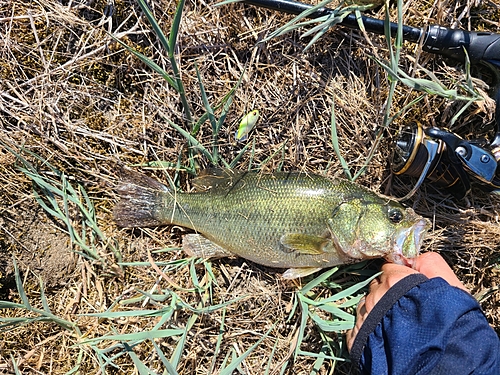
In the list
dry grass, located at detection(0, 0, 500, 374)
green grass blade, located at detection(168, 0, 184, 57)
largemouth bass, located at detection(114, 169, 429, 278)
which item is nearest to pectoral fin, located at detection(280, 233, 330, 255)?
largemouth bass, located at detection(114, 169, 429, 278)

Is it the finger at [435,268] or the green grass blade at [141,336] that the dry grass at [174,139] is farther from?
the green grass blade at [141,336]

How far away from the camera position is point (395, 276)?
2.93m

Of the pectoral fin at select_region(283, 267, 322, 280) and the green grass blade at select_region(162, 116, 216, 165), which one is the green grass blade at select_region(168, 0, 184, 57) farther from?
the pectoral fin at select_region(283, 267, 322, 280)

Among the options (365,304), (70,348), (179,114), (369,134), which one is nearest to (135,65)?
(179,114)

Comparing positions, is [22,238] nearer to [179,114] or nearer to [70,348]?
[70,348]

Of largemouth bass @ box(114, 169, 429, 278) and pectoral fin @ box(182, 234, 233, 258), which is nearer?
largemouth bass @ box(114, 169, 429, 278)

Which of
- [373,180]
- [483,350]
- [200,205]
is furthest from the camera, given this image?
[373,180]

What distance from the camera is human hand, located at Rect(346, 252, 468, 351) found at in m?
2.93

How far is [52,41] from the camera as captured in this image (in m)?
3.05

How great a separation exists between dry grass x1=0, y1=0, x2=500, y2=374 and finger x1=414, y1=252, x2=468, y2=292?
0.15 metres

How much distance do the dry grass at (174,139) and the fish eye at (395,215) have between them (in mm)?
359

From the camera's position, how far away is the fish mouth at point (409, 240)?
2.85 m

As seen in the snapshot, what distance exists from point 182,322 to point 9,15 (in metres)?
2.59

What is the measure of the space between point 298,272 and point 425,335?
3.06ft
